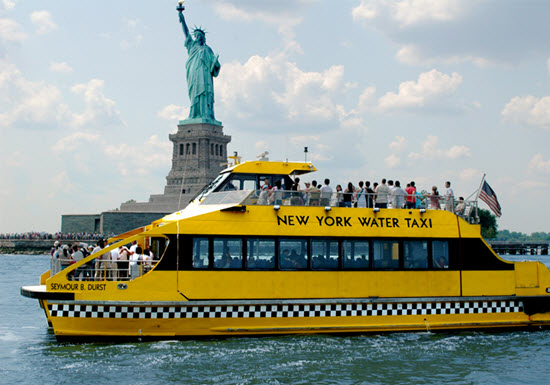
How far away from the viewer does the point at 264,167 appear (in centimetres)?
1823

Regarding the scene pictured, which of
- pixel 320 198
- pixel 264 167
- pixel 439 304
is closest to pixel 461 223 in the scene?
pixel 439 304

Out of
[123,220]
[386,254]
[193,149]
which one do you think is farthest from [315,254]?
[193,149]

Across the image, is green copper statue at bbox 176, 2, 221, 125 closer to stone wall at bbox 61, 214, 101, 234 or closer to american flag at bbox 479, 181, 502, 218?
stone wall at bbox 61, 214, 101, 234

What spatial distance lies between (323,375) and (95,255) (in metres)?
5.93

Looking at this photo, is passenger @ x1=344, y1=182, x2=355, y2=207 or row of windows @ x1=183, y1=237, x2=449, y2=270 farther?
passenger @ x1=344, y1=182, x2=355, y2=207

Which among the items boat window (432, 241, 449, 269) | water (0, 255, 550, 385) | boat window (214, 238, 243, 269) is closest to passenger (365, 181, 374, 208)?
boat window (432, 241, 449, 269)

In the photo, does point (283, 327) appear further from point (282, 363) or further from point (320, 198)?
point (320, 198)

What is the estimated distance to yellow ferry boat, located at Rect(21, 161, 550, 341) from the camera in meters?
15.1

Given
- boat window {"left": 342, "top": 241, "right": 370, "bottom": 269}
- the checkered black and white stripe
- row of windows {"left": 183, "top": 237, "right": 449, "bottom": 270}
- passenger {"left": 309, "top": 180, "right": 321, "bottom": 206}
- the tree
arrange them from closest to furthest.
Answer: the checkered black and white stripe
row of windows {"left": 183, "top": 237, "right": 449, "bottom": 270}
boat window {"left": 342, "top": 241, "right": 370, "bottom": 269}
passenger {"left": 309, "top": 180, "right": 321, "bottom": 206}
the tree

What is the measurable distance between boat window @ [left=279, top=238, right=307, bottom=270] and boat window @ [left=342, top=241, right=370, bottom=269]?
1090 millimetres

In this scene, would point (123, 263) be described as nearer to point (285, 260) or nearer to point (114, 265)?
point (114, 265)

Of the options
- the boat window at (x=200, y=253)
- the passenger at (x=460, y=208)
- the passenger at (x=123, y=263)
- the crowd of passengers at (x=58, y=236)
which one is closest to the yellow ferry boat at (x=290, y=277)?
the boat window at (x=200, y=253)

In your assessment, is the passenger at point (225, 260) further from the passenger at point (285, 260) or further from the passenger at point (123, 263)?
the passenger at point (123, 263)

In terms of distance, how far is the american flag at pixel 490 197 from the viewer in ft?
60.8
